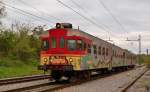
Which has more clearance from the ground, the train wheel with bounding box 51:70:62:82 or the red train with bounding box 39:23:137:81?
the red train with bounding box 39:23:137:81

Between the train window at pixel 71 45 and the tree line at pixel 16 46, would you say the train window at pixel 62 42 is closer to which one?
the train window at pixel 71 45

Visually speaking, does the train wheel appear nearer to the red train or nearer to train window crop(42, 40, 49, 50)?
the red train

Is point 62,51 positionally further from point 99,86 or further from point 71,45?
point 99,86

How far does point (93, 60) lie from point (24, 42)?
32.3 metres

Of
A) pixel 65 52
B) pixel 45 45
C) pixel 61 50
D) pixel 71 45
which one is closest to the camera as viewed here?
pixel 65 52

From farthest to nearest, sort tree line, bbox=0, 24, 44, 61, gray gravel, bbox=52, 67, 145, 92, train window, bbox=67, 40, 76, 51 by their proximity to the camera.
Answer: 1. tree line, bbox=0, 24, 44, 61
2. train window, bbox=67, 40, 76, 51
3. gray gravel, bbox=52, 67, 145, 92

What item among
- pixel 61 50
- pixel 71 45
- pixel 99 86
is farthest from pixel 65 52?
pixel 99 86

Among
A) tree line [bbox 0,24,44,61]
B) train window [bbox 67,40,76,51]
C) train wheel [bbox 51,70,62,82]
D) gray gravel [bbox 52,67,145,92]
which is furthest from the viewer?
tree line [bbox 0,24,44,61]

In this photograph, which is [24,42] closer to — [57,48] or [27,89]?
[57,48]

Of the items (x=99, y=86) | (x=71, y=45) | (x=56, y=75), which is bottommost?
(x=99, y=86)

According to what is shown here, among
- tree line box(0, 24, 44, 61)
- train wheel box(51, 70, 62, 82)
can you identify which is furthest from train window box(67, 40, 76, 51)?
tree line box(0, 24, 44, 61)

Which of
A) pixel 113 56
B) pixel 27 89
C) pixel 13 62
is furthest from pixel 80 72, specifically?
pixel 13 62

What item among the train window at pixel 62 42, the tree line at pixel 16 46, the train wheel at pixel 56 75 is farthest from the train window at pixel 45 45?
the tree line at pixel 16 46

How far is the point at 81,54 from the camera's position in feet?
77.4
